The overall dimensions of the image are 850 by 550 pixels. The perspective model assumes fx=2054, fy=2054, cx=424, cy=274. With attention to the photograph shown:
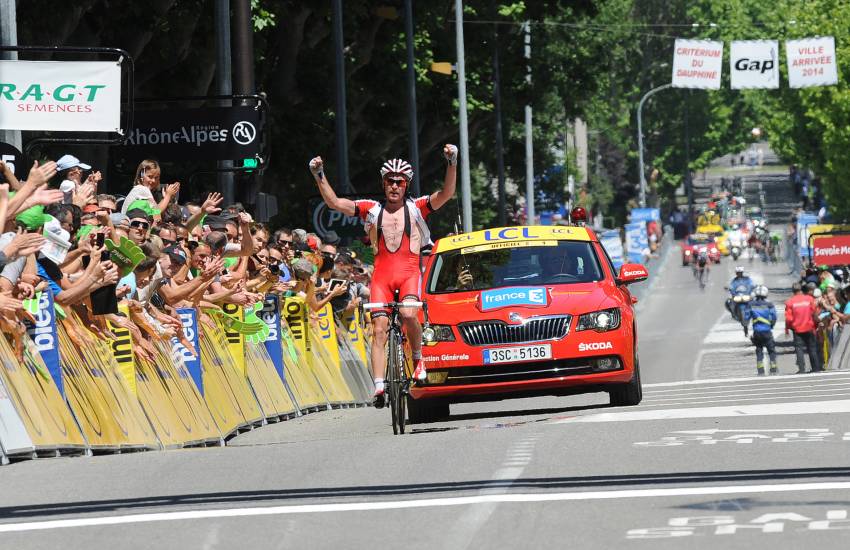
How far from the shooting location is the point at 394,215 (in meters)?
15.2

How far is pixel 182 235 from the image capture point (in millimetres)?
18312

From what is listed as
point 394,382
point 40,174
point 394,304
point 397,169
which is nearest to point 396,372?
point 394,382

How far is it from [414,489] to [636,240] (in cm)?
8395

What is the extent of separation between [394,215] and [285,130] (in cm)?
2329

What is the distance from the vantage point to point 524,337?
16812 mm

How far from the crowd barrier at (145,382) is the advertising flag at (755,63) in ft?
113

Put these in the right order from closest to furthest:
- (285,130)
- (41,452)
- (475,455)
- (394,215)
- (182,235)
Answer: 1. (475,455)
2. (41,452)
3. (394,215)
4. (182,235)
5. (285,130)

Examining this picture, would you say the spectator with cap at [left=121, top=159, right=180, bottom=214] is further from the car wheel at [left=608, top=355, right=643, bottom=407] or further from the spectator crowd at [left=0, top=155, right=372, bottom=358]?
the car wheel at [left=608, top=355, right=643, bottom=407]

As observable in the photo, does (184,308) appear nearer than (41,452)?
No

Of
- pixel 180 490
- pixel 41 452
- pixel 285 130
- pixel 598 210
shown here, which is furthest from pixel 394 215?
pixel 598 210

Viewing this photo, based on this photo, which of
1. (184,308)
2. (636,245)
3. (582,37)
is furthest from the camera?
(636,245)

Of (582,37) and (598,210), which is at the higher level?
(582,37)

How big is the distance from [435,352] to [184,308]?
6.85 ft

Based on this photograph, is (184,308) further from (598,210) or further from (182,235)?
(598,210)
